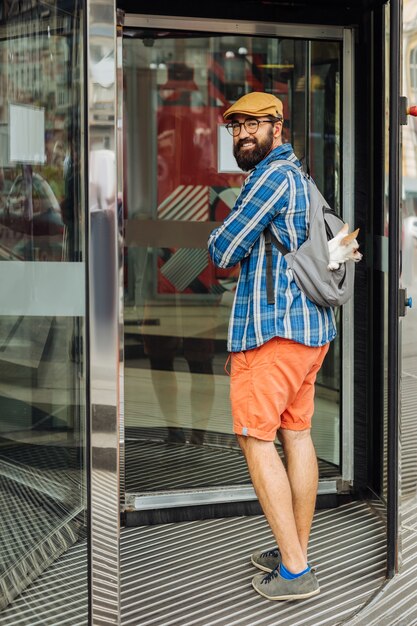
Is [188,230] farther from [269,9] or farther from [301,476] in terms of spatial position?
[301,476]

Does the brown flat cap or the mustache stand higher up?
the brown flat cap

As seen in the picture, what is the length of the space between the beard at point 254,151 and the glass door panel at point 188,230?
122 centimetres

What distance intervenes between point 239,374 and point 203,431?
2.10 metres

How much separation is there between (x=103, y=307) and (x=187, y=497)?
1.86 meters

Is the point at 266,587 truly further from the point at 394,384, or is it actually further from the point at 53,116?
the point at 53,116

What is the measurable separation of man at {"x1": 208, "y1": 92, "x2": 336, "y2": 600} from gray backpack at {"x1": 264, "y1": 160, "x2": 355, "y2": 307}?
2 cm

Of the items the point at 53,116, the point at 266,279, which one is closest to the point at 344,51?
the point at 266,279

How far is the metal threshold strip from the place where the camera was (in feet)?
14.8

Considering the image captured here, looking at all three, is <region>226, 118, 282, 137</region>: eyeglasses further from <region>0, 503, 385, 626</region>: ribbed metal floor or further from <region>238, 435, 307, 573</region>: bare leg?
<region>0, 503, 385, 626</region>: ribbed metal floor

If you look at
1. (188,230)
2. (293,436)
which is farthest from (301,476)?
(188,230)

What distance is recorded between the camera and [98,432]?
9.57 feet

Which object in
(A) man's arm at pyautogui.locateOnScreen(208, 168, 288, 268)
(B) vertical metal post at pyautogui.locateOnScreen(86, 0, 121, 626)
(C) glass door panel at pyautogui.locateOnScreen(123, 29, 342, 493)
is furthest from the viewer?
(C) glass door panel at pyautogui.locateOnScreen(123, 29, 342, 493)

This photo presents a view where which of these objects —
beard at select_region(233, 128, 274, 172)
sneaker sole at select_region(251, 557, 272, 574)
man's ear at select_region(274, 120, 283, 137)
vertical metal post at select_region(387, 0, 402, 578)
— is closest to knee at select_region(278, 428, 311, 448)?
vertical metal post at select_region(387, 0, 402, 578)

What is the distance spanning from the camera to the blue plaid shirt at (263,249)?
348cm
